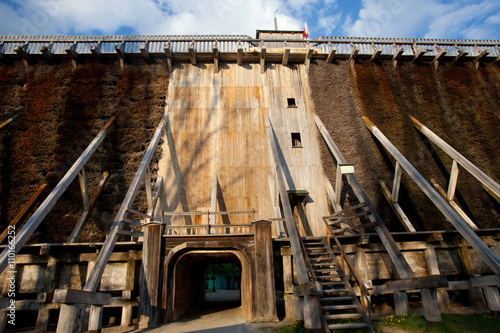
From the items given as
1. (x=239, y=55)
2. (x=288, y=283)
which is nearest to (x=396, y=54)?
(x=239, y=55)

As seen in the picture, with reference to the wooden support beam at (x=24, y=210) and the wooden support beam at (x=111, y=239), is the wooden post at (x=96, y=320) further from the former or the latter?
the wooden support beam at (x=24, y=210)

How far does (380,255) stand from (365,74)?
32.6 feet

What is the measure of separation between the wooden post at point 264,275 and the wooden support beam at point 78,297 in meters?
3.86

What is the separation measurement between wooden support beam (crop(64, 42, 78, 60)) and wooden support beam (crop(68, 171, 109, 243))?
6.48 metres

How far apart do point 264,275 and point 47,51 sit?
47.3 ft

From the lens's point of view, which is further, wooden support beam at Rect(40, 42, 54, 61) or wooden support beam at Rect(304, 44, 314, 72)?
wooden support beam at Rect(304, 44, 314, 72)

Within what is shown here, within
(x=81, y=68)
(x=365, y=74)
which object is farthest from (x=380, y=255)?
(x=81, y=68)

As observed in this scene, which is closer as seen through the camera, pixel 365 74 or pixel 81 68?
pixel 81 68

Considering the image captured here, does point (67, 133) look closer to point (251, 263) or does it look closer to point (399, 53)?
point (251, 263)

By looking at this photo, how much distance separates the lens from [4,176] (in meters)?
11.4

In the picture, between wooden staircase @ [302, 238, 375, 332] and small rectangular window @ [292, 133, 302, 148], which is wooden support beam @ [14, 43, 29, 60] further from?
wooden staircase @ [302, 238, 375, 332]

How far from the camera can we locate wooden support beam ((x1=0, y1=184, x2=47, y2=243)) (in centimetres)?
995

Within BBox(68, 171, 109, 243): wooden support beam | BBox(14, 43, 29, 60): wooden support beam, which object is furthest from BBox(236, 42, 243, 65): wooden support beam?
BBox(14, 43, 29, 60): wooden support beam

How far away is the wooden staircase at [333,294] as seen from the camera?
5.95 metres
